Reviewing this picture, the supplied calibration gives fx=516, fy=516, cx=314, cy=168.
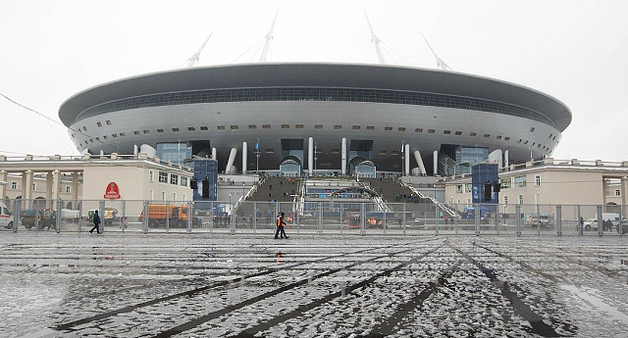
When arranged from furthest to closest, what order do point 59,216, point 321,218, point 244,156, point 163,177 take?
1. point 244,156
2. point 163,177
3. point 59,216
4. point 321,218

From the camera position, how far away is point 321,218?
3041 cm

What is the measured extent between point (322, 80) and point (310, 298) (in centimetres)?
7175

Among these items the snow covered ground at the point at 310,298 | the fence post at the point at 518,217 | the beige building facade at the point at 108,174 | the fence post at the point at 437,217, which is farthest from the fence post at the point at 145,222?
the fence post at the point at 518,217

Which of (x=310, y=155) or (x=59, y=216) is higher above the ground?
(x=310, y=155)

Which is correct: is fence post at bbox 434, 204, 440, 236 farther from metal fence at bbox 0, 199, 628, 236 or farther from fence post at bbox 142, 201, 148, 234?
fence post at bbox 142, 201, 148, 234

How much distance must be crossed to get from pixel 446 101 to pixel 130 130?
51.6 m

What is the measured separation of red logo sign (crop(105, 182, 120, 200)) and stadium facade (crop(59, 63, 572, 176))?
34.4 meters

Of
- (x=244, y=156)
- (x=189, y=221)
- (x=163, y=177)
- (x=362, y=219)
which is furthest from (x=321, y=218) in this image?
(x=244, y=156)

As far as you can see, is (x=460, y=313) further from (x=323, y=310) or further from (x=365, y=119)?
(x=365, y=119)

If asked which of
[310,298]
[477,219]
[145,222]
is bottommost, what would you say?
[310,298]

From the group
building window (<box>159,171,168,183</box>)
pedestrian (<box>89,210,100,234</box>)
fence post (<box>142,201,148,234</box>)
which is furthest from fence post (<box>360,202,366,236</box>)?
building window (<box>159,171,168,183</box>)

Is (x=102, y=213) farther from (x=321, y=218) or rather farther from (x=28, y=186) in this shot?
(x=28, y=186)

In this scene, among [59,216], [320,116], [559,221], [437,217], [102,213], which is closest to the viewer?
[102,213]

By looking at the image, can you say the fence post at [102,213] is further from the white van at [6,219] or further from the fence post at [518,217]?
the fence post at [518,217]
